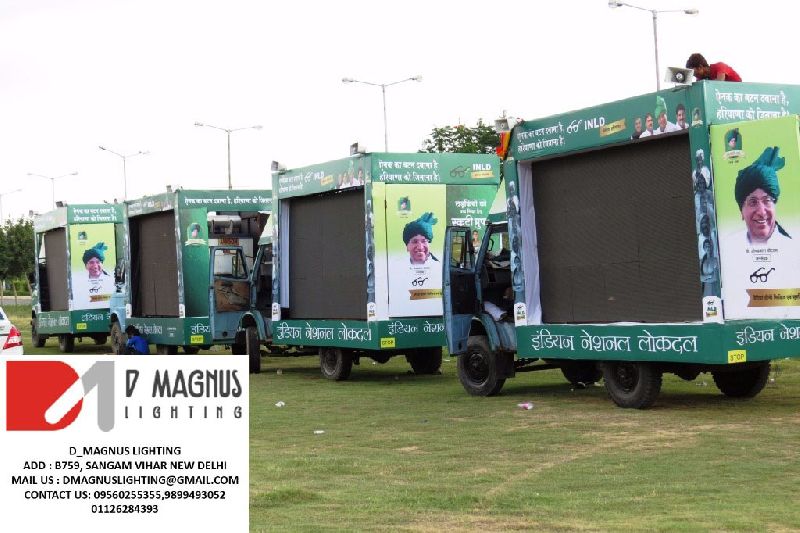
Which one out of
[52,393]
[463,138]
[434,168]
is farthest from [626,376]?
[463,138]

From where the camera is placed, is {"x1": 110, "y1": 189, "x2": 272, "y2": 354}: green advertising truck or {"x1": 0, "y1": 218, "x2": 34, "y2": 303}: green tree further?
{"x1": 0, "y1": 218, "x2": 34, "y2": 303}: green tree

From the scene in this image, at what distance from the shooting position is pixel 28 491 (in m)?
5.79

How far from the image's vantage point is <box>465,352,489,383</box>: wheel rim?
18000 mm

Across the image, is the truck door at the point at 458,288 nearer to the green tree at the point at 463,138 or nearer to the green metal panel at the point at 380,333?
the green metal panel at the point at 380,333

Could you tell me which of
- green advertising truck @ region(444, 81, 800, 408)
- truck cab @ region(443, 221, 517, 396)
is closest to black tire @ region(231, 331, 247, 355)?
truck cab @ region(443, 221, 517, 396)

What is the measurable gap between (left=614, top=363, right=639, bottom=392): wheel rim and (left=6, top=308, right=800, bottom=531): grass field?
1.28 feet

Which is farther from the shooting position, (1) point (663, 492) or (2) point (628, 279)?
(2) point (628, 279)

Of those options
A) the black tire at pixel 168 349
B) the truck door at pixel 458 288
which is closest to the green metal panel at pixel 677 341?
the truck door at pixel 458 288

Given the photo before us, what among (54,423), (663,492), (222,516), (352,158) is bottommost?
(663,492)

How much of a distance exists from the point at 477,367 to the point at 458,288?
1.10m

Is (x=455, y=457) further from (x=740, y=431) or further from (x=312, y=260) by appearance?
(x=312, y=260)

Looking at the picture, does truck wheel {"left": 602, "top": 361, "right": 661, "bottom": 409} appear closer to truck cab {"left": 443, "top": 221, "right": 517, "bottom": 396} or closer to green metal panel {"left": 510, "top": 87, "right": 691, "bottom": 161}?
truck cab {"left": 443, "top": 221, "right": 517, "bottom": 396}

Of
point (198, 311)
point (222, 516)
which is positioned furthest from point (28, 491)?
point (198, 311)

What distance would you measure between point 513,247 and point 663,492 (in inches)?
304
